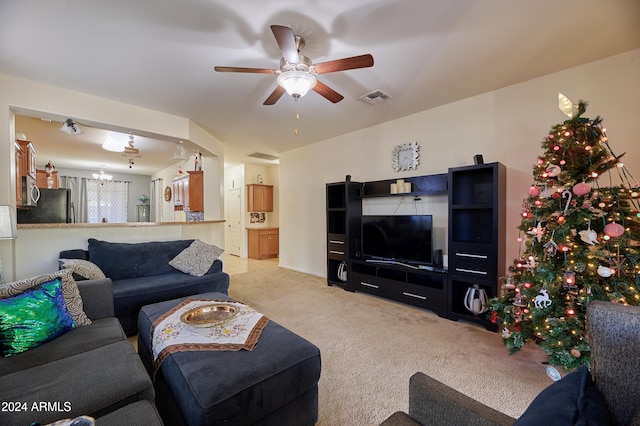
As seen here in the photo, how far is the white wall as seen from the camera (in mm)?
2355

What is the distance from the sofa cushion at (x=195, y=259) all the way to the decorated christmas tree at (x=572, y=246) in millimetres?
3239

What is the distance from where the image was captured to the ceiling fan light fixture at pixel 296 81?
1.99 m

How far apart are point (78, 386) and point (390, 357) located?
2040mm

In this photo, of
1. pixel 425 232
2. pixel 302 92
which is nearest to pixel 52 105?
pixel 302 92

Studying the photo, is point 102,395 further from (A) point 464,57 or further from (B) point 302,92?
(A) point 464,57

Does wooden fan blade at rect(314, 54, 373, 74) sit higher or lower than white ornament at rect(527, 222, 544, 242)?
higher

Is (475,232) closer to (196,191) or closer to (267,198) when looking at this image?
(196,191)

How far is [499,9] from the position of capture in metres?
1.79

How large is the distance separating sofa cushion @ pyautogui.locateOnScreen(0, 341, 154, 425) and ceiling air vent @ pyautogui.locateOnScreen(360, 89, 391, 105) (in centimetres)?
317

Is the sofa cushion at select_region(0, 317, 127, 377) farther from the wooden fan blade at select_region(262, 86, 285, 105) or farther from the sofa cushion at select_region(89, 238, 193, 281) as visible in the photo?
the wooden fan blade at select_region(262, 86, 285, 105)

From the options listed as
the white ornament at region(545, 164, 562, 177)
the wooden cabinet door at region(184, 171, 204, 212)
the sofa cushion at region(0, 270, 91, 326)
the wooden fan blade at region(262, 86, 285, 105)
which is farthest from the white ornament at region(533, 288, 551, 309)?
the wooden cabinet door at region(184, 171, 204, 212)

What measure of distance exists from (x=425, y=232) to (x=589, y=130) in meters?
1.74

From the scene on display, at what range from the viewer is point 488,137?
121 inches

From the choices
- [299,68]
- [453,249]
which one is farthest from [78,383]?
[453,249]
